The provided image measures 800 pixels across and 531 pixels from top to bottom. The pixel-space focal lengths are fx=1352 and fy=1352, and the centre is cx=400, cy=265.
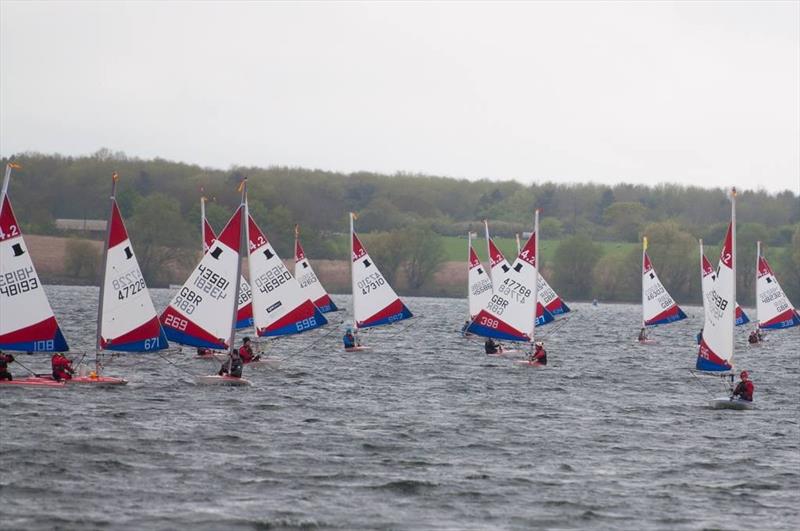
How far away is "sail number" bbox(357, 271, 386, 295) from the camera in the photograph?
58.5m

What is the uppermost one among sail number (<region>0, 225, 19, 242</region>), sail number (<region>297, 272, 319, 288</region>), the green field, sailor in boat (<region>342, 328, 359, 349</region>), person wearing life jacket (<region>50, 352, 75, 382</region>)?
the green field

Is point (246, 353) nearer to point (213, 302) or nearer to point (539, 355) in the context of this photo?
point (213, 302)

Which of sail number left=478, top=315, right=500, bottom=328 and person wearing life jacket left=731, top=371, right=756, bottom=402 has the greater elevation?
sail number left=478, top=315, right=500, bottom=328

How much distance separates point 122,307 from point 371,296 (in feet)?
70.3

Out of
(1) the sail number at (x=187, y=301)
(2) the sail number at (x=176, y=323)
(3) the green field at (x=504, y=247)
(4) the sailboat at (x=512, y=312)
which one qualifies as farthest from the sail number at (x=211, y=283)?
(3) the green field at (x=504, y=247)

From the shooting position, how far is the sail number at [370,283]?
192ft

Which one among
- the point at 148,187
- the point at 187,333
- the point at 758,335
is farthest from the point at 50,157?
the point at 187,333

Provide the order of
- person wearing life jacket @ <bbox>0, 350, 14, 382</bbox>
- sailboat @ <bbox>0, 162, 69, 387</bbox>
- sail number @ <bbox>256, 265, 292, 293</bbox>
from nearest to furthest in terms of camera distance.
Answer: sailboat @ <bbox>0, 162, 69, 387</bbox> < person wearing life jacket @ <bbox>0, 350, 14, 382</bbox> < sail number @ <bbox>256, 265, 292, 293</bbox>

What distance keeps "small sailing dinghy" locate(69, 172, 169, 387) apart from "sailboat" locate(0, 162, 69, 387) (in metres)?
1.73

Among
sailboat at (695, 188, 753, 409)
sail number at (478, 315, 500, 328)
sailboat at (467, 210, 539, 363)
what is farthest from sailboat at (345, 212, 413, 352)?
sailboat at (695, 188, 753, 409)

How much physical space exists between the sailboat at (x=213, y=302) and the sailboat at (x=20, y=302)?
462 cm

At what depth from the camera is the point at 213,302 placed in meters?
41.2

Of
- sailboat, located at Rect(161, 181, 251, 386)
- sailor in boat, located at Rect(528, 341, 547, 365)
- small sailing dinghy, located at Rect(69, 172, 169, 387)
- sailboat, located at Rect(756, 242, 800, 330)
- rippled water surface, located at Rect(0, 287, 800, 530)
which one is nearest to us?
rippled water surface, located at Rect(0, 287, 800, 530)

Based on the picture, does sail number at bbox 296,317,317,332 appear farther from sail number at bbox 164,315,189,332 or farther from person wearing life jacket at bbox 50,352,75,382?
person wearing life jacket at bbox 50,352,75,382
